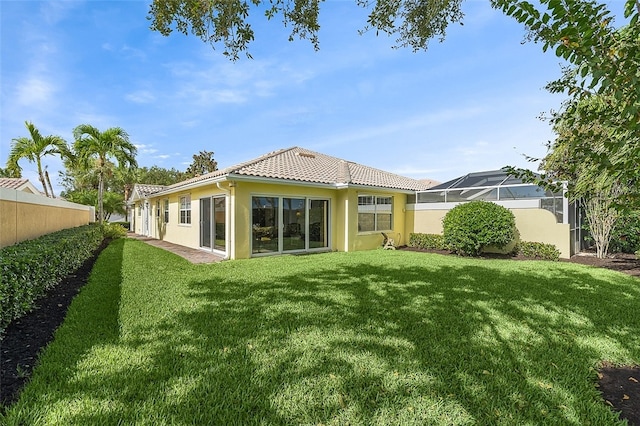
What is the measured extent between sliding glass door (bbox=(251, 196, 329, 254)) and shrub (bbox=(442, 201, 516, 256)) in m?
5.64

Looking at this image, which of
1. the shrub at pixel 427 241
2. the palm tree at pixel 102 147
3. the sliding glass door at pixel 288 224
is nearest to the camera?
the sliding glass door at pixel 288 224

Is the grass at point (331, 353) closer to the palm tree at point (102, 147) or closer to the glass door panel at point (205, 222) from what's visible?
the glass door panel at point (205, 222)

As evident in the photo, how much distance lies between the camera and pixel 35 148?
1881cm

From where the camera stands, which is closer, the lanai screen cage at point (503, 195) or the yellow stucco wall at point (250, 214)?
the yellow stucco wall at point (250, 214)

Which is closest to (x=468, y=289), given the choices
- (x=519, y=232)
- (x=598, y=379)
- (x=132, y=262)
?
(x=598, y=379)

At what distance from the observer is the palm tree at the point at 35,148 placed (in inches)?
731

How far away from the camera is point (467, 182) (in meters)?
15.1

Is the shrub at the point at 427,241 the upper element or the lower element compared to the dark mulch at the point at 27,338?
upper

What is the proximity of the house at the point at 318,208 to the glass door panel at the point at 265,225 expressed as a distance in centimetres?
4

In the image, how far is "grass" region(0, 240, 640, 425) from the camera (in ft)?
9.18

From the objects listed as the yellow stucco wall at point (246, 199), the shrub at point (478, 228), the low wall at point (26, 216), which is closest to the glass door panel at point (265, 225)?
the yellow stucco wall at point (246, 199)

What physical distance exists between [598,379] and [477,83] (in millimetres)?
7780

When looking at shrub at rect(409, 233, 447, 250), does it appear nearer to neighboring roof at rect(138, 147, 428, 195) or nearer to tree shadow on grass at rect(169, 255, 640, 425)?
neighboring roof at rect(138, 147, 428, 195)

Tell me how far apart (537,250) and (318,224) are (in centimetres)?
919
